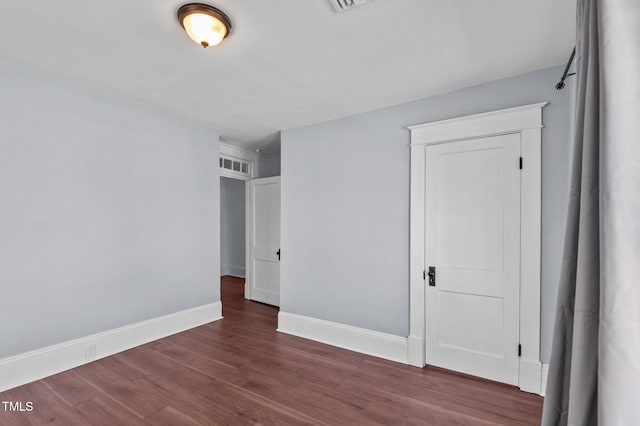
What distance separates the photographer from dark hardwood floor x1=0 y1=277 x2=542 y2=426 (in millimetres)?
2135

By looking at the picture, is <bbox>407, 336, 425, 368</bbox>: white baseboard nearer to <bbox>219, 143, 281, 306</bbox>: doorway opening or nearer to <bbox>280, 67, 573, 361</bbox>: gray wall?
<bbox>280, 67, 573, 361</bbox>: gray wall

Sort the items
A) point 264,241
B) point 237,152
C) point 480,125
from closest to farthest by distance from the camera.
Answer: point 480,125, point 237,152, point 264,241

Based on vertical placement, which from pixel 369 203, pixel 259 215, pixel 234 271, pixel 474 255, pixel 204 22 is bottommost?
pixel 234 271

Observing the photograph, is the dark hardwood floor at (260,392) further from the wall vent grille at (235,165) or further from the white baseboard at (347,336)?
the wall vent grille at (235,165)

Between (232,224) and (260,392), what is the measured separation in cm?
542

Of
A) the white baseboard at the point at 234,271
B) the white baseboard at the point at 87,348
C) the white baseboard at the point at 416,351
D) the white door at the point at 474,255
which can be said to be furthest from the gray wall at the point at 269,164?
the white baseboard at the point at 416,351

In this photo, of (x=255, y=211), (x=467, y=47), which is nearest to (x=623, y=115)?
(x=467, y=47)

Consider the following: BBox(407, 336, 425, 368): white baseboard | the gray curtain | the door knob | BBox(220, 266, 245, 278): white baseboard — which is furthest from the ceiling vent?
BBox(220, 266, 245, 278): white baseboard

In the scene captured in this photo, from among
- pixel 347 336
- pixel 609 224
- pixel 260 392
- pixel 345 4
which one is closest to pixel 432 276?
pixel 347 336

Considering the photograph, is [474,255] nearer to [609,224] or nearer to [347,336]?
[347,336]

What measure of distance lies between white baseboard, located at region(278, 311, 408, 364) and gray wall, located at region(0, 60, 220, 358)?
137cm

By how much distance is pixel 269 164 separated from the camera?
17.8ft

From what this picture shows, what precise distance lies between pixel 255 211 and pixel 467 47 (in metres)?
4.00

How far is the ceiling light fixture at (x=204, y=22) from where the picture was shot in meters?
1.75
